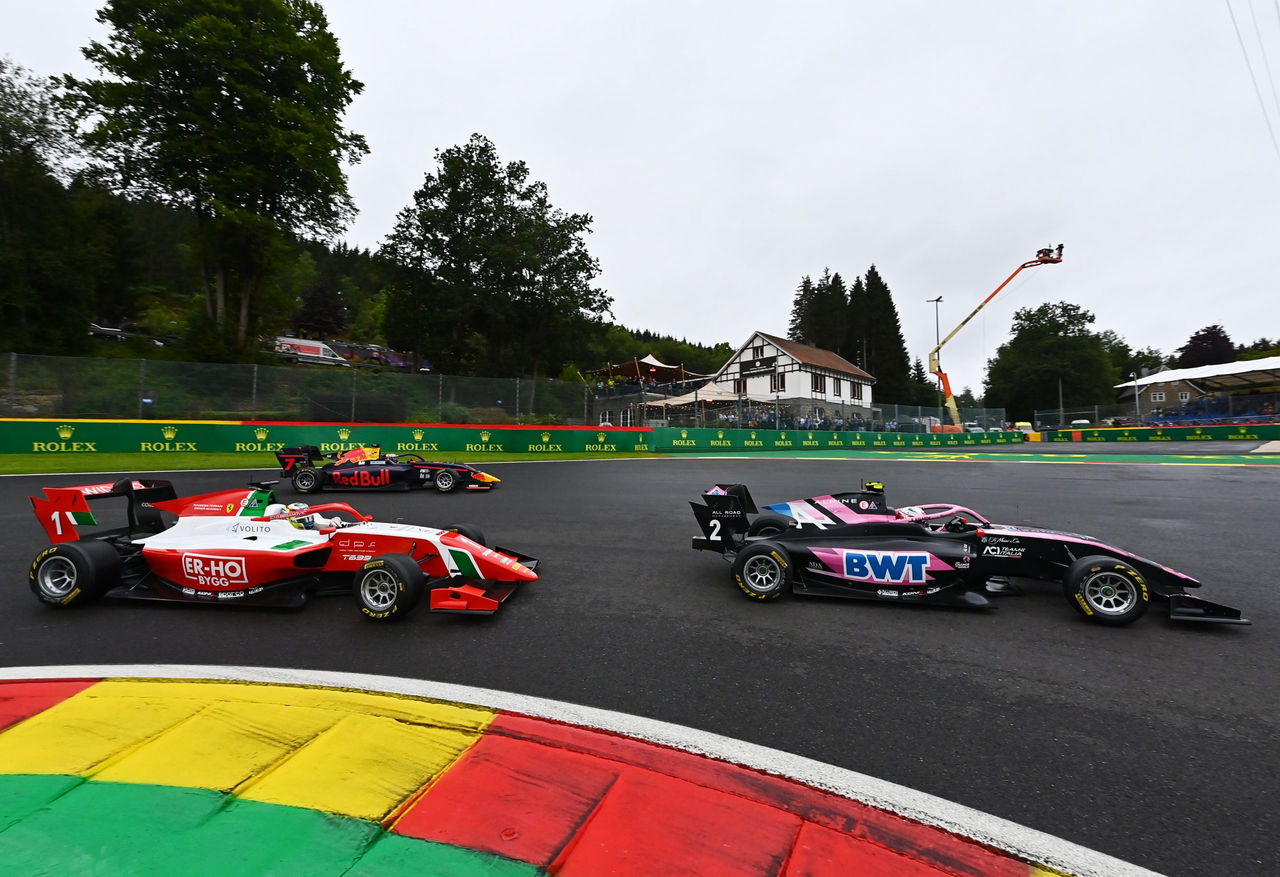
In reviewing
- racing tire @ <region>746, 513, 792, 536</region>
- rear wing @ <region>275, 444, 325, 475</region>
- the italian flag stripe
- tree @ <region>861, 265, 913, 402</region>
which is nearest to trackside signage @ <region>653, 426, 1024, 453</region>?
rear wing @ <region>275, 444, 325, 475</region>

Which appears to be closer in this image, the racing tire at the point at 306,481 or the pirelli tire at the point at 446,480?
the racing tire at the point at 306,481

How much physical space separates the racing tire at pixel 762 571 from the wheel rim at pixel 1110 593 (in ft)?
6.93

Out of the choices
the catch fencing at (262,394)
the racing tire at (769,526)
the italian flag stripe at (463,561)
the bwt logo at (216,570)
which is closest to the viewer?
the bwt logo at (216,570)

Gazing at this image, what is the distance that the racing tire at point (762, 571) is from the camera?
4.41 metres

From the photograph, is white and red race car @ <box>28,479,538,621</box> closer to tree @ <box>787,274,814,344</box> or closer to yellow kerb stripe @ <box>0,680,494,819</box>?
yellow kerb stripe @ <box>0,680,494,819</box>

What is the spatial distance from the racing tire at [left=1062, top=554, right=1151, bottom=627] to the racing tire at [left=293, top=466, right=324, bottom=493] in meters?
12.0

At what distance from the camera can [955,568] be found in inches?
167

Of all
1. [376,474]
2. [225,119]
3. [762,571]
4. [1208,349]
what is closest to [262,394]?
[376,474]

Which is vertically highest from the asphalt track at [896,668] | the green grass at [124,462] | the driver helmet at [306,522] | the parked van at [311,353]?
the parked van at [311,353]

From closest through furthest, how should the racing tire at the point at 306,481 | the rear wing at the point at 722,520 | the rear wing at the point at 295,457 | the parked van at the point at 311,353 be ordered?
the rear wing at the point at 722,520, the racing tire at the point at 306,481, the rear wing at the point at 295,457, the parked van at the point at 311,353

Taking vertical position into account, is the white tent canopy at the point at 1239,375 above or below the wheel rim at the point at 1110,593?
above

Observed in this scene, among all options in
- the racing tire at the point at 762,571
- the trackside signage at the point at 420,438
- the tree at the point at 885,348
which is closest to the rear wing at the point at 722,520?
the racing tire at the point at 762,571

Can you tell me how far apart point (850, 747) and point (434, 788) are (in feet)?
5.81

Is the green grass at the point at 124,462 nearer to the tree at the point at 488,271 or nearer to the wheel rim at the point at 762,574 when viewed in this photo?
the wheel rim at the point at 762,574
